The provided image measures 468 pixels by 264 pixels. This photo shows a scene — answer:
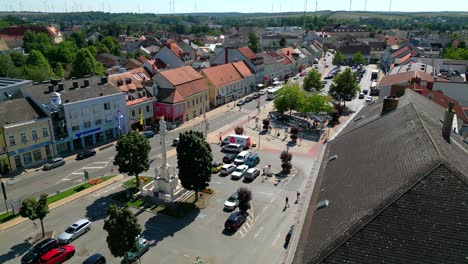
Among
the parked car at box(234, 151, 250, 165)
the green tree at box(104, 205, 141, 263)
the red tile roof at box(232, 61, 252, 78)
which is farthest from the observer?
the red tile roof at box(232, 61, 252, 78)

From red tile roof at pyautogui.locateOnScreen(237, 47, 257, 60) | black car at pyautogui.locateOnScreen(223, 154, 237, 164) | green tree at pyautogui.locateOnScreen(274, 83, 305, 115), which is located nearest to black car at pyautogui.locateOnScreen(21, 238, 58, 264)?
black car at pyautogui.locateOnScreen(223, 154, 237, 164)

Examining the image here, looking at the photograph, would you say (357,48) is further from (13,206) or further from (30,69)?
(13,206)

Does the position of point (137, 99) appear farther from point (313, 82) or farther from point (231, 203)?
point (313, 82)

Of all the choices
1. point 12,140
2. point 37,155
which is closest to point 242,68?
point 37,155

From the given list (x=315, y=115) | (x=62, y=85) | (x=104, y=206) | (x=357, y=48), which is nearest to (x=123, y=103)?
(x=62, y=85)

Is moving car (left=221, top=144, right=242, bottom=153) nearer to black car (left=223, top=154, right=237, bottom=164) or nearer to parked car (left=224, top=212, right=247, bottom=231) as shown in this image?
black car (left=223, top=154, right=237, bottom=164)

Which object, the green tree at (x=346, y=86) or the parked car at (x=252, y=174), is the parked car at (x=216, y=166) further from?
the green tree at (x=346, y=86)
